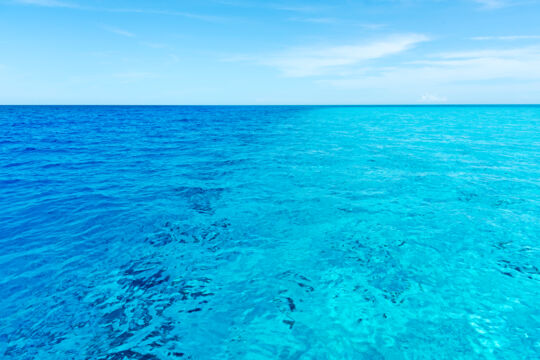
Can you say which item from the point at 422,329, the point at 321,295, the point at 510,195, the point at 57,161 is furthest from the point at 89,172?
the point at 510,195

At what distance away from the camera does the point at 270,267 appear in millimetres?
7977

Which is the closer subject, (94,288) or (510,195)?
(94,288)

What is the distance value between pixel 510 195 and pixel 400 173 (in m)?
5.50

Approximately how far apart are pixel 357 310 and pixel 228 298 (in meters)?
3.17

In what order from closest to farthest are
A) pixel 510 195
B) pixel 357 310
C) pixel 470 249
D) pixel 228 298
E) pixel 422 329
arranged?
1. pixel 422 329
2. pixel 357 310
3. pixel 228 298
4. pixel 470 249
5. pixel 510 195

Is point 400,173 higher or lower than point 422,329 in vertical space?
higher

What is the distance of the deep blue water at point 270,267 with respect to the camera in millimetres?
5586

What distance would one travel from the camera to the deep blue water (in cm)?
559

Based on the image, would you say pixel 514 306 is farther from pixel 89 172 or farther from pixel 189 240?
pixel 89 172

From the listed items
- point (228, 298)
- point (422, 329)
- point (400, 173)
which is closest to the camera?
point (422, 329)

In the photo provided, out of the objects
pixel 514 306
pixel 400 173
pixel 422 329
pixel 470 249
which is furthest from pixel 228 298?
pixel 400 173

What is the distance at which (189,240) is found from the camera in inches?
375

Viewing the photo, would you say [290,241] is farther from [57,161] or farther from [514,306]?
[57,161]

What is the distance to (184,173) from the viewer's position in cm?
1777
